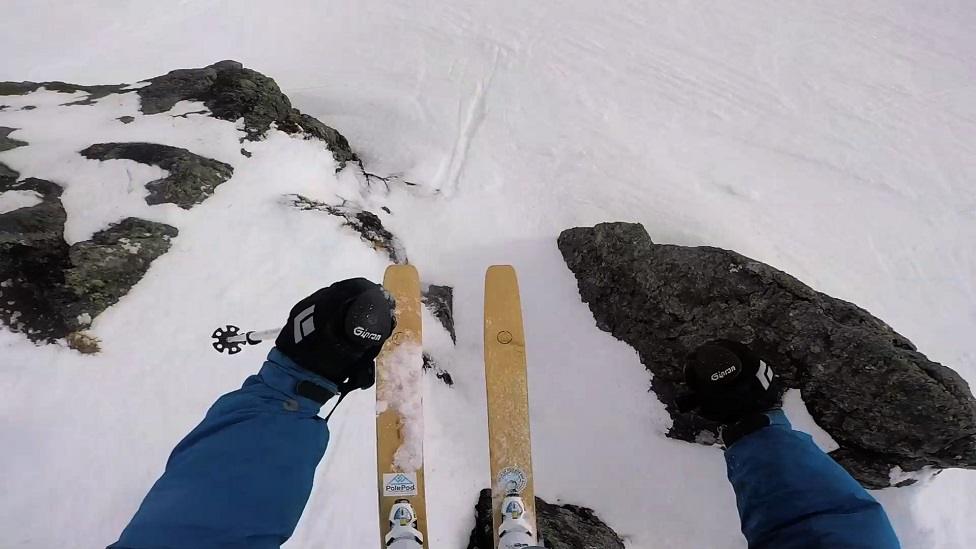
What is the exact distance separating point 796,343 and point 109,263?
5226mm

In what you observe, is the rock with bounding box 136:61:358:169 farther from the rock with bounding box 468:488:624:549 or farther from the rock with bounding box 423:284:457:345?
the rock with bounding box 468:488:624:549

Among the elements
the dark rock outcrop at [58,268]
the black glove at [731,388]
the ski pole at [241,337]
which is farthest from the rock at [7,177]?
the black glove at [731,388]

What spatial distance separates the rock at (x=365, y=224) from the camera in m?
4.91

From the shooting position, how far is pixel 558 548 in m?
3.64

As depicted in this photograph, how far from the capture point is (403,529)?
124 inches

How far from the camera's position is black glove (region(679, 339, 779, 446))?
7.67 ft

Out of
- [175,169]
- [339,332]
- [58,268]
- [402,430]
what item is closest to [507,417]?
[402,430]

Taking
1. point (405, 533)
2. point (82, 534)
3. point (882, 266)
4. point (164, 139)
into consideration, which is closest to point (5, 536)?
point (82, 534)

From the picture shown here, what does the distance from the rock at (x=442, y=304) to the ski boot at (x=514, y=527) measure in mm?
1799

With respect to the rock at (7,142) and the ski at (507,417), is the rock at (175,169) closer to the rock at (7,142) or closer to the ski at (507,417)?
the rock at (7,142)

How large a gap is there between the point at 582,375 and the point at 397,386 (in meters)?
2.00

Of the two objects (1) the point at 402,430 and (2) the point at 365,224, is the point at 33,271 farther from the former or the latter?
(1) the point at 402,430

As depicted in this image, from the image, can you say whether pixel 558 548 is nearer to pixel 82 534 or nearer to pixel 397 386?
pixel 397 386

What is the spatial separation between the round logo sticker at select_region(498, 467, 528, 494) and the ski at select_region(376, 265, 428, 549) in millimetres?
541
